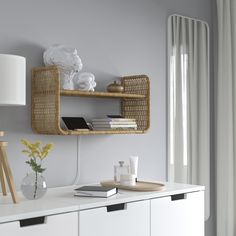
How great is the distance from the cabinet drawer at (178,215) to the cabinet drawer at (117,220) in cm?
8

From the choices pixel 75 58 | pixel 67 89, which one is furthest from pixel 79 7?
pixel 67 89

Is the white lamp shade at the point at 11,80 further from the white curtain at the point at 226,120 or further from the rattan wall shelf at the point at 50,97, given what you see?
the white curtain at the point at 226,120

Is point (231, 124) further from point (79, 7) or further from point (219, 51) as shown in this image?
point (79, 7)

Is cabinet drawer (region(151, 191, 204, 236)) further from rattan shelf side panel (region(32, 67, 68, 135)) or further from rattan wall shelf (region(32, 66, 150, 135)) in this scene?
rattan shelf side panel (region(32, 67, 68, 135))

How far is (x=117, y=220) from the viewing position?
7.49ft

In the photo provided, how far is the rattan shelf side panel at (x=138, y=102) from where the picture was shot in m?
2.93

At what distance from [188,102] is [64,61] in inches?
51.4

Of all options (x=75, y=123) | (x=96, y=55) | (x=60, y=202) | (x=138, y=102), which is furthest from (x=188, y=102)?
(x=60, y=202)

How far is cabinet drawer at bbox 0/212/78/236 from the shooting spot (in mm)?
1870

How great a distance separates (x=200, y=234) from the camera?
2770mm

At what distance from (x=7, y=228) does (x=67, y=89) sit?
0.96 metres

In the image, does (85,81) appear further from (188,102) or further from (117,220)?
(188,102)

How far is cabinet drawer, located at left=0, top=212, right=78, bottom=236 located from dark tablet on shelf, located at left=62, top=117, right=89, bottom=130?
646 mm

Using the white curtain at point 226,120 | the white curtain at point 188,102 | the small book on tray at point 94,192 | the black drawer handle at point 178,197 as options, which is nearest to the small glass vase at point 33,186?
the small book on tray at point 94,192
